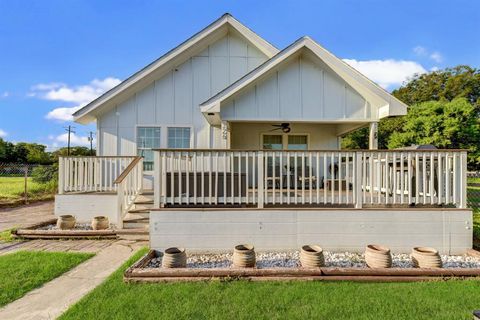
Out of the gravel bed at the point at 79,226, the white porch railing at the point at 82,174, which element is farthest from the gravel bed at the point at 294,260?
the white porch railing at the point at 82,174

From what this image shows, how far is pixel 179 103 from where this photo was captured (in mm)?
8516

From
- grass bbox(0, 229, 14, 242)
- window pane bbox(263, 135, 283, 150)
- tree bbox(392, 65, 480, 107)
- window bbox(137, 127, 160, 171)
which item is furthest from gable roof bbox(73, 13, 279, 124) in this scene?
tree bbox(392, 65, 480, 107)

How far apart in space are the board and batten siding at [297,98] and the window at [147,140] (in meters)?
3.19

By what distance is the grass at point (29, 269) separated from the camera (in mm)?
3488

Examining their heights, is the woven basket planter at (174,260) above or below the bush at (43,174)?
below

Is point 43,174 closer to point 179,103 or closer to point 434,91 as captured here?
point 179,103

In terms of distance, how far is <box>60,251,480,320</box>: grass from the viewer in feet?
9.25

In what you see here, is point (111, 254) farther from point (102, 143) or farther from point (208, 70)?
point (208, 70)

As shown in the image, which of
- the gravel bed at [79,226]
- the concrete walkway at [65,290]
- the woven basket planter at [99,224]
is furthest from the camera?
the gravel bed at [79,226]

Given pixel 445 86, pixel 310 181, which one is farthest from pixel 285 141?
pixel 445 86

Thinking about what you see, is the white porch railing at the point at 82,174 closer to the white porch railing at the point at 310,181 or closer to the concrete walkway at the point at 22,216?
the concrete walkway at the point at 22,216

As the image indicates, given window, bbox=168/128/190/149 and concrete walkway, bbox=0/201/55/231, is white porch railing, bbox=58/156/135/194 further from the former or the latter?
window, bbox=168/128/190/149

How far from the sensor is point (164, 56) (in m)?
8.12

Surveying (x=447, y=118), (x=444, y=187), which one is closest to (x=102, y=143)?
(x=444, y=187)
